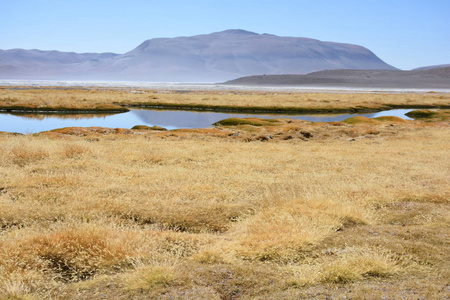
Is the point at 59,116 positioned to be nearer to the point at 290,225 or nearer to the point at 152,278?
the point at 290,225

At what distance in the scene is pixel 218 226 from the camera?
961cm

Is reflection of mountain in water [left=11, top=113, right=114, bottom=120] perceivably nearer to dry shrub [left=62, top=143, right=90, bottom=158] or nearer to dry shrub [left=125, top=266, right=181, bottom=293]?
dry shrub [left=62, top=143, right=90, bottom=158]

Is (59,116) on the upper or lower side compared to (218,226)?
upper

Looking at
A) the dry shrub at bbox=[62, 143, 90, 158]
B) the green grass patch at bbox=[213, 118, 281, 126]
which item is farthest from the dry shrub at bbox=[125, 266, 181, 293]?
the green grass patch at bbox=[213, 118, 281, 126]

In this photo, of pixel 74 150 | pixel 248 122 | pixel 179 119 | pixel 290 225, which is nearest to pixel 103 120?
pixel 179 119

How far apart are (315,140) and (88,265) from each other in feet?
77.0

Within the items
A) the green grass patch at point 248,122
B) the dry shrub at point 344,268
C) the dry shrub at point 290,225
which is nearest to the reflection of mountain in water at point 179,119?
the green grass patch at point 248,122

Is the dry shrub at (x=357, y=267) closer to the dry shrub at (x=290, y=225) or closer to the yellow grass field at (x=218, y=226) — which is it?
the yellow grass field at (x=218, y=226)

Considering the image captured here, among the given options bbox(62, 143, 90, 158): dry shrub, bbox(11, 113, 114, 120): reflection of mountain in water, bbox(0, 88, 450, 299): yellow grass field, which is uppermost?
bbox(11, 113, 114, 120): reflection of mountain in water

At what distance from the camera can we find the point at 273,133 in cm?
3077

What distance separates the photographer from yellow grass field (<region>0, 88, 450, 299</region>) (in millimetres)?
6117

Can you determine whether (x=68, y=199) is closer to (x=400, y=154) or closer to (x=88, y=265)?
(x=88, y=265)

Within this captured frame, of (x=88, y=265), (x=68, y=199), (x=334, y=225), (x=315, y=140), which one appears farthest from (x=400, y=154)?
(x=88, y=265)

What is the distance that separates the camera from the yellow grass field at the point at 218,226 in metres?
6.12
